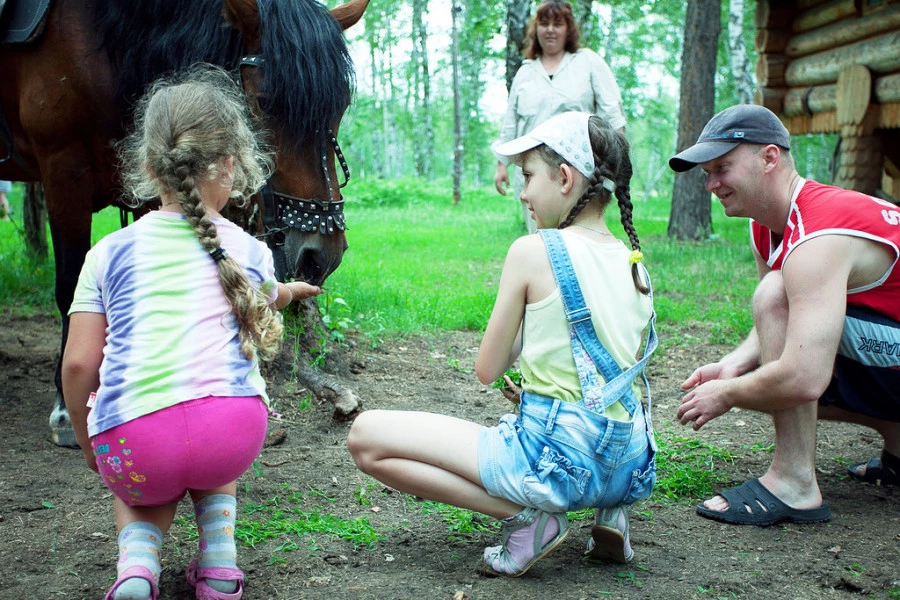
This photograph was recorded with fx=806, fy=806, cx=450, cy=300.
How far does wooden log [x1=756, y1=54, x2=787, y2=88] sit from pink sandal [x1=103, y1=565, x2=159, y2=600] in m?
9.28

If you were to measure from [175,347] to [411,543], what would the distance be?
1.04m

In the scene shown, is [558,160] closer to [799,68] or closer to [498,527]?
[498,527]

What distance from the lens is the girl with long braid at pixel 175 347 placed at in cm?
188

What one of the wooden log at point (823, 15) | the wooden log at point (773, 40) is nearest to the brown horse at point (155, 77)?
the wooden log at point (823, 15)

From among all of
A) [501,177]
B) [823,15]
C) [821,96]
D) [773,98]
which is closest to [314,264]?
[501,177]

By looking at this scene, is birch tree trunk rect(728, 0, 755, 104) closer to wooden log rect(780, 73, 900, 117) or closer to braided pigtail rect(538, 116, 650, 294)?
wooden log rect(780, 73, 900, 117)

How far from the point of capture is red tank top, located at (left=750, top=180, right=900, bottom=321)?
2529 mm

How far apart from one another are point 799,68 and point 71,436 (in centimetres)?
844

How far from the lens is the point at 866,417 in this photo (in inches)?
119

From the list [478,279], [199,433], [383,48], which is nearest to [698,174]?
[478,279]

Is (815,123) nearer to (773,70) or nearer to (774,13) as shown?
(773,70)

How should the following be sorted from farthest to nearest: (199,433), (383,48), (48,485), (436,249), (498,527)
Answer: (383,48) < (436,249) < (48,485) < (498,527) < (199,433)

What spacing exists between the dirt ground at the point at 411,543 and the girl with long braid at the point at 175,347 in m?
0.28

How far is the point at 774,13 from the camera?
361 inches
